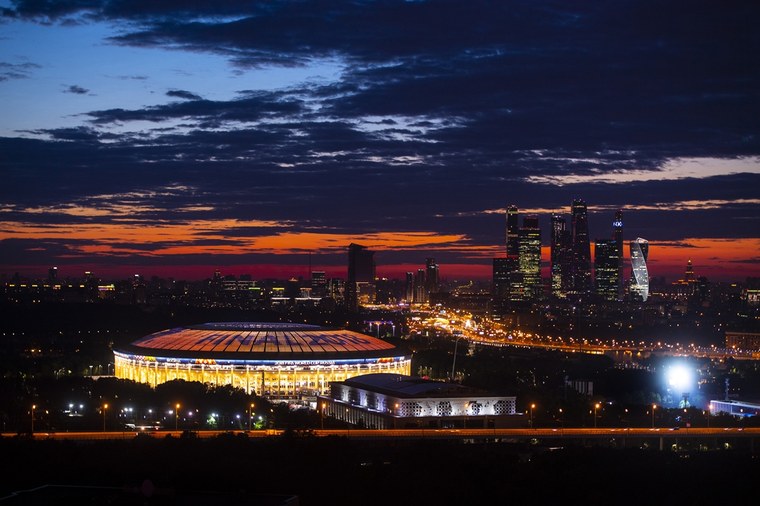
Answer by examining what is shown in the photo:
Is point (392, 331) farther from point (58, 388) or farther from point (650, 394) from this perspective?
point (58, 388)

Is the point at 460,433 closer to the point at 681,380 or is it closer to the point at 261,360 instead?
the point at 261,360

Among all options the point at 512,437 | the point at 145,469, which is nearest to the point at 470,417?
the point at 512,437

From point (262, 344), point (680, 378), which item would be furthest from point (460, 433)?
point (680, 378)

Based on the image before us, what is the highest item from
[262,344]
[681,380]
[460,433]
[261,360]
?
[262,344]

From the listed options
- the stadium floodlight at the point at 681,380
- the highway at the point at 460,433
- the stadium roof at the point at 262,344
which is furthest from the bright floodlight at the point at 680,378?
the highway at the point at 460,433

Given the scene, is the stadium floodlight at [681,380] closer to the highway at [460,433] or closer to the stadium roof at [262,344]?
→ the stadium roof at [262,344]

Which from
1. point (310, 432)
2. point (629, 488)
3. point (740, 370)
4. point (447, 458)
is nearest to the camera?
point (629, 488)

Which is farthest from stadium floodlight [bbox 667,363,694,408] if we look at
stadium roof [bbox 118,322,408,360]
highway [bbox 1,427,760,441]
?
highway [bbox 1,427,760,441]
